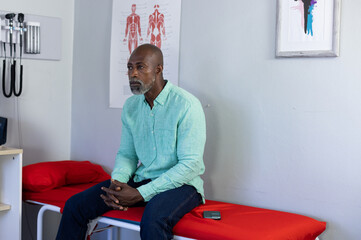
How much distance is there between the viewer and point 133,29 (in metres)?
2.79

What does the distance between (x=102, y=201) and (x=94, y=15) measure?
135 cm

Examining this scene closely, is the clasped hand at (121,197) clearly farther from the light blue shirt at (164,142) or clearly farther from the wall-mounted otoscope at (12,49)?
the wall-mounted otoscope at (12,49)

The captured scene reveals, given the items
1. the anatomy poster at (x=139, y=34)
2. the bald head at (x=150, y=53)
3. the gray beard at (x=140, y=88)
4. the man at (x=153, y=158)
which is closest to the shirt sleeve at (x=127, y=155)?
the man at (x=153, y=158)

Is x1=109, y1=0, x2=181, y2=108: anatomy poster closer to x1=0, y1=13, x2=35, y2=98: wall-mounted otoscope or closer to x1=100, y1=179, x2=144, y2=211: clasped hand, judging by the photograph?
x1=0, y1=13, x2=35, y2=98: wall-mounted otoscope

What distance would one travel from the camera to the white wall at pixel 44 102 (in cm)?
287

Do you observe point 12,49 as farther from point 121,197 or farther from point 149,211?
point 149,211

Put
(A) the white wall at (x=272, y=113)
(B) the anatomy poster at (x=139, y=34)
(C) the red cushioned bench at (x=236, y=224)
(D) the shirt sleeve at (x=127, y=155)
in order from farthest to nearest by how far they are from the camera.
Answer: (B) the anatomy poster at (x=139, y=34) < (D) the shirt sleeve at (x=127, y=155) < (A) the white wall at (x=272, y=113) < (C) the red cushioned bench at (x=236, y=224)

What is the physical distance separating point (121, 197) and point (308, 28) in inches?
42.8

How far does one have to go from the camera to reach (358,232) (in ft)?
6.58

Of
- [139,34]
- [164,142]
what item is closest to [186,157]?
[164,142]

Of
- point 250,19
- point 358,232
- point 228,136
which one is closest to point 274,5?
point 250,19

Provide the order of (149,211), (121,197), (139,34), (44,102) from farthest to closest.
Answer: (44,102) → (139,34) → (121,197) → (149,211)

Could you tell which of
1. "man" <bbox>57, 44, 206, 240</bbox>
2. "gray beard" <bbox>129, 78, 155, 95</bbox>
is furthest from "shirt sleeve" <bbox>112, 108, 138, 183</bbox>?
"gray beard" <bbox>129, 78, 155, 95</bbox>

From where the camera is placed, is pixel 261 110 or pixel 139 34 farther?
pixel 139 34
